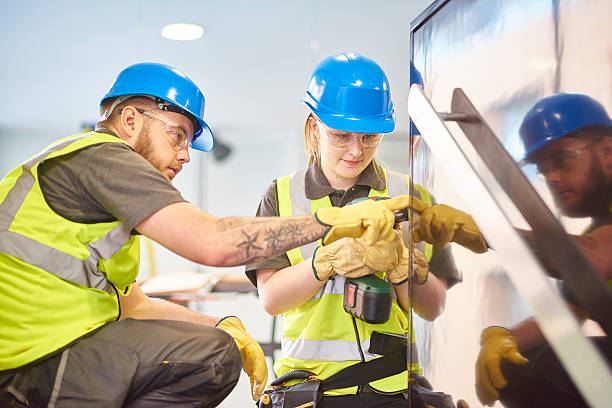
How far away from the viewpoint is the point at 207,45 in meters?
3.25

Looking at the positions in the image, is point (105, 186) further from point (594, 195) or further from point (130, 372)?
point (594, 195)

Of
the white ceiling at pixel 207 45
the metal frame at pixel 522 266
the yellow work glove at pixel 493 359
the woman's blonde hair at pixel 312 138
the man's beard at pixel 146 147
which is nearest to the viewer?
the metal frame at pixel 522 266

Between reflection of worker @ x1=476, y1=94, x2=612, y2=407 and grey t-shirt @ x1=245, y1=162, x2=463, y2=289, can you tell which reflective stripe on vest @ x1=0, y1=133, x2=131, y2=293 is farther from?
reflection of worker @ x1=476, y1=94, x2=612, y2=407

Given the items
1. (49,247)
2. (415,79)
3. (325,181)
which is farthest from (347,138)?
(49,247)

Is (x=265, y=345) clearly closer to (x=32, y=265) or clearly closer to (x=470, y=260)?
(x=32, y=265)

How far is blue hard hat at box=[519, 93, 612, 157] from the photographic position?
1.44ft

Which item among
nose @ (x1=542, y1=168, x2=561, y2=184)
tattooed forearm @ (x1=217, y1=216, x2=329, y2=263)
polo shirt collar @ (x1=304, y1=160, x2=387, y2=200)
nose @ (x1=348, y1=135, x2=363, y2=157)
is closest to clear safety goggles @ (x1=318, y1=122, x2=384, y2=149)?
nose @ (x1=348, y1=135, x2=363, y2=157)

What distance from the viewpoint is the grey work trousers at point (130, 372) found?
0.93m

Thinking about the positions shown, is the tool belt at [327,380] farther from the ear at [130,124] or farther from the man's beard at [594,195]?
the man's beard at [594,195]

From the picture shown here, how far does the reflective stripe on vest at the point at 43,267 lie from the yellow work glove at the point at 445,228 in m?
0.59

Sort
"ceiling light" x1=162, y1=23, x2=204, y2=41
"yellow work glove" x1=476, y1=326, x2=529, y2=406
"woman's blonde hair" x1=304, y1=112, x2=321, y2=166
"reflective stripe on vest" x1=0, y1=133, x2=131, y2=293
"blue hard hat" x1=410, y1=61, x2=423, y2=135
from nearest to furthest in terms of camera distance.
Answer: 1. "yellow work glove" x1=476, y1=326, x2=529, y2=406
2. "blue hard hat" x1=410, y1=61, x2=423, y2=135
3. "reflective stripe on vest" x1=0, y1=133, x2=131, y2=293
4. "woman's blonde hair" x1=304, y1=112, x2=321, y2=166
5. "ceiling light" x1=162, y1=23, x2=204, y2=41

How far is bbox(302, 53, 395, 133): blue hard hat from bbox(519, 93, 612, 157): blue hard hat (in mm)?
939

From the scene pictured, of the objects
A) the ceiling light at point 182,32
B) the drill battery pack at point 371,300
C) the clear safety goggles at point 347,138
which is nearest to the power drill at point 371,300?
the drill battery pack at point 371,300

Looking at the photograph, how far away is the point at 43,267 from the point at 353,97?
923 mm
